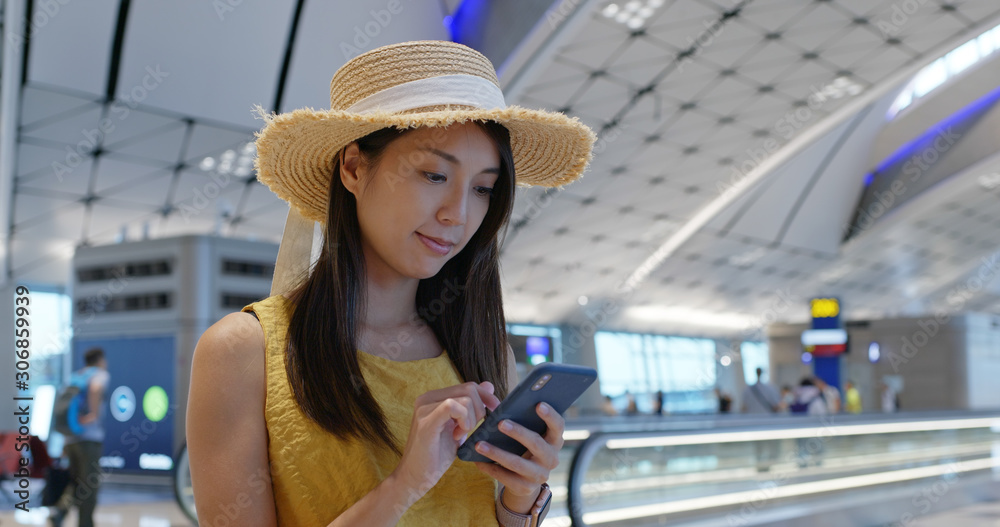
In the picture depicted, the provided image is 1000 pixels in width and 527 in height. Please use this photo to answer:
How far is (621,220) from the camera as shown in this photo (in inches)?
1336


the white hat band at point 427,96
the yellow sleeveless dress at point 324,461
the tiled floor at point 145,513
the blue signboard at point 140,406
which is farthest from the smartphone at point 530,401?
the blue signboard at point 140,406

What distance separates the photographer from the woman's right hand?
1.41 m

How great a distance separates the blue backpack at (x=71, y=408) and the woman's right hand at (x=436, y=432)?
24.3ft

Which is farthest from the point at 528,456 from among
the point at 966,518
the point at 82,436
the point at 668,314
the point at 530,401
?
the point at 668,314

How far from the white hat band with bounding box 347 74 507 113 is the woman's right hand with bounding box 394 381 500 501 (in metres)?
0.64

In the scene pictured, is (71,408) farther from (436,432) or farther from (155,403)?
(436,432)

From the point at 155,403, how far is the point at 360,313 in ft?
37.4

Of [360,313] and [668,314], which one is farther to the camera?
[668,314]

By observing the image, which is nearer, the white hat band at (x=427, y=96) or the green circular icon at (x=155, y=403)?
the white hat band at (x=427, y=96)

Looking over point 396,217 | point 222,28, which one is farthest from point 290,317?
point 222,28

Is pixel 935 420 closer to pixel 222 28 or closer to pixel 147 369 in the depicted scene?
pixel 147 369

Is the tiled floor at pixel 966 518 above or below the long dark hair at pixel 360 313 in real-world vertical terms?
below

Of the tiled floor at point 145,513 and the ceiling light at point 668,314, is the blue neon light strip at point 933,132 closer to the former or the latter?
the ceiling light at point 668,314

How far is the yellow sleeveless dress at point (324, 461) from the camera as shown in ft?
5.07
